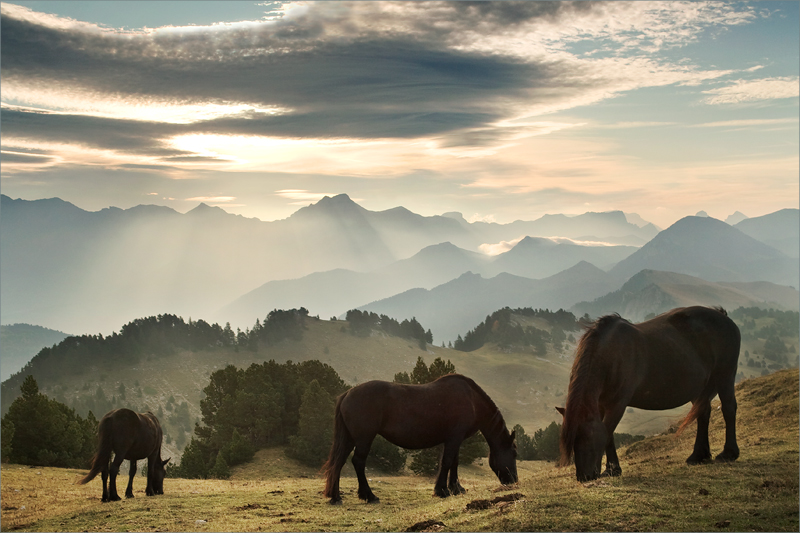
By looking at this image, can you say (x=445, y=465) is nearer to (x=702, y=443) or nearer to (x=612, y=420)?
(x=612, y=420)

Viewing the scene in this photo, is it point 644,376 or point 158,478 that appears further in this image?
point 158,478

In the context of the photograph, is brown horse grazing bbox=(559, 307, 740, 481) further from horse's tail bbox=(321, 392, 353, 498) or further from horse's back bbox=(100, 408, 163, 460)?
horse's back bbox=(100, 408, 163, 460)

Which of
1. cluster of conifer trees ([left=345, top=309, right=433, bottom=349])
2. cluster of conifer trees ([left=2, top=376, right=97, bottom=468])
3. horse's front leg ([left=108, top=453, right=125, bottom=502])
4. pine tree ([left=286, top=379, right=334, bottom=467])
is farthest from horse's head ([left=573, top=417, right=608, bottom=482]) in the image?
cluster of conifer trees ([left=345, top=309, right=433, bottom=349])

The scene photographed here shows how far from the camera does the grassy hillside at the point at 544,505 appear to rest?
901 centimetres

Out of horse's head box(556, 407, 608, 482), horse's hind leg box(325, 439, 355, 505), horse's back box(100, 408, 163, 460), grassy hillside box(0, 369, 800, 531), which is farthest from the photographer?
horse's back box(100, 408, 163, 460)

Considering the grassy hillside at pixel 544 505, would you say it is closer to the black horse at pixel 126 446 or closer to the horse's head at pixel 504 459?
the horse's head at pixel 504 459

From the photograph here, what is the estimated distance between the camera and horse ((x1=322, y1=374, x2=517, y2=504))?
45.2ft

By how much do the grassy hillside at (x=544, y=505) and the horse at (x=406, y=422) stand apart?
78cm

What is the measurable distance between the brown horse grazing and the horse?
2746 mm

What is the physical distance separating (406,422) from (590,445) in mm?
4462

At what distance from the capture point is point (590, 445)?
458 inches

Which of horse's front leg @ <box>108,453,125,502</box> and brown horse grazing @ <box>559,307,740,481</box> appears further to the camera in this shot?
horse's front leg @ <box>108,453,125,502</box>

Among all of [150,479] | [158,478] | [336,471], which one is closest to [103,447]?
[150,479]

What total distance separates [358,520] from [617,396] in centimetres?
626
